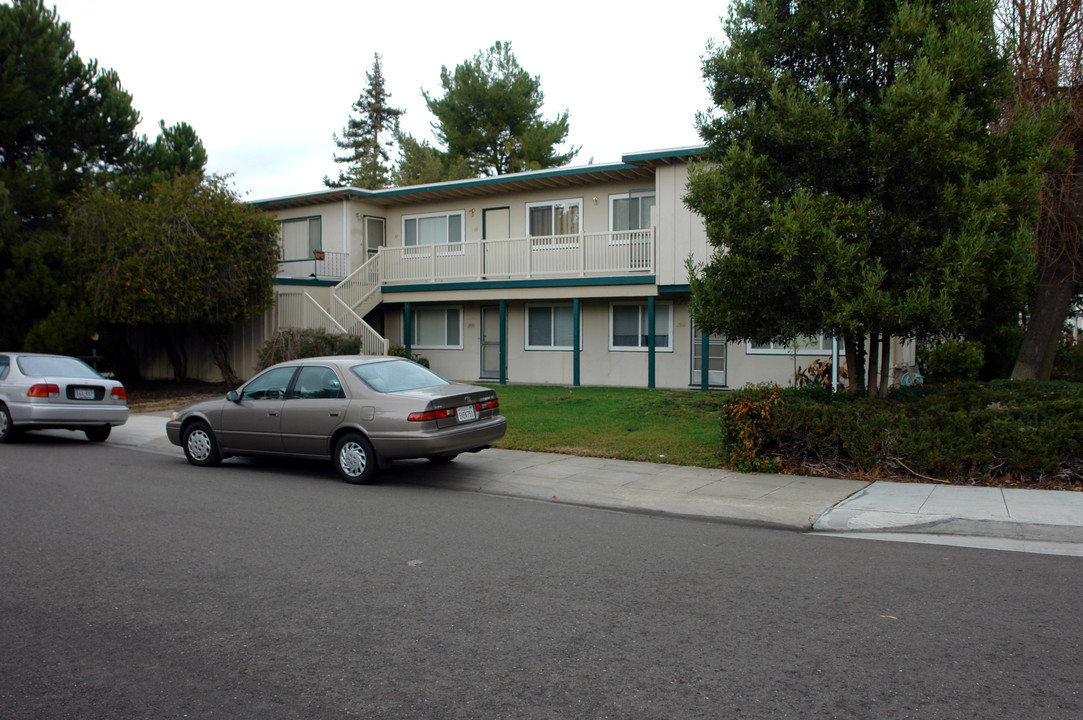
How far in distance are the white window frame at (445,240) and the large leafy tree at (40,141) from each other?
8.21 metres

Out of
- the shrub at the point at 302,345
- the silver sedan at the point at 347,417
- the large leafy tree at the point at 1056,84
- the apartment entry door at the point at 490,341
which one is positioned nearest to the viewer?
the silver sedan at the point at 347,417

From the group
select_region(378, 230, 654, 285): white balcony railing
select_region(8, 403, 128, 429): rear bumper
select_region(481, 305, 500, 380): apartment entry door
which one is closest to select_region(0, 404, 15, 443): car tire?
select_region(8, 403, 128, 429): rear bumper

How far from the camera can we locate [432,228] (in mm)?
25375

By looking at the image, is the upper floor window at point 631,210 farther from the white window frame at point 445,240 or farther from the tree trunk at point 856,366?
the tree trunk at point 856,366

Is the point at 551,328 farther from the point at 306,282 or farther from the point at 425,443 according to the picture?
the point at 425,443

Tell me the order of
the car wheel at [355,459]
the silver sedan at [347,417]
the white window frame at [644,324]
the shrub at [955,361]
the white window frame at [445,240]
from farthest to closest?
the white window frame at [445,240]
the white window frame at [644,324]
the shrub at [955,361]
the car wheel at [355,459]
the silver sedan at [347,417]

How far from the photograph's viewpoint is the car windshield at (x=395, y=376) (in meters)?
Answer: 10.1

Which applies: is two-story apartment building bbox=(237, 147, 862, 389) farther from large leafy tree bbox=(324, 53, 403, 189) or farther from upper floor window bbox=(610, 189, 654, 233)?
large leafy tree bbox=(324, 53, 403, 189)

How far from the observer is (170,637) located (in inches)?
185

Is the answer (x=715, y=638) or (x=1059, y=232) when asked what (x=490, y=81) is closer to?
(x=1059, y=232)

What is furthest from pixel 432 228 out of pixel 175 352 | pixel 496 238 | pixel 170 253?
pixel 175 352

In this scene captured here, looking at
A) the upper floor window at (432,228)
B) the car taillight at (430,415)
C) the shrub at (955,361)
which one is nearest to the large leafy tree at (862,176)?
the car taillight at (430,415)

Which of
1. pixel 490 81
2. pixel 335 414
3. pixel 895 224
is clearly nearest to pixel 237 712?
pixel 335 414

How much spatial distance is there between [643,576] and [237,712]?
9.88 ft
